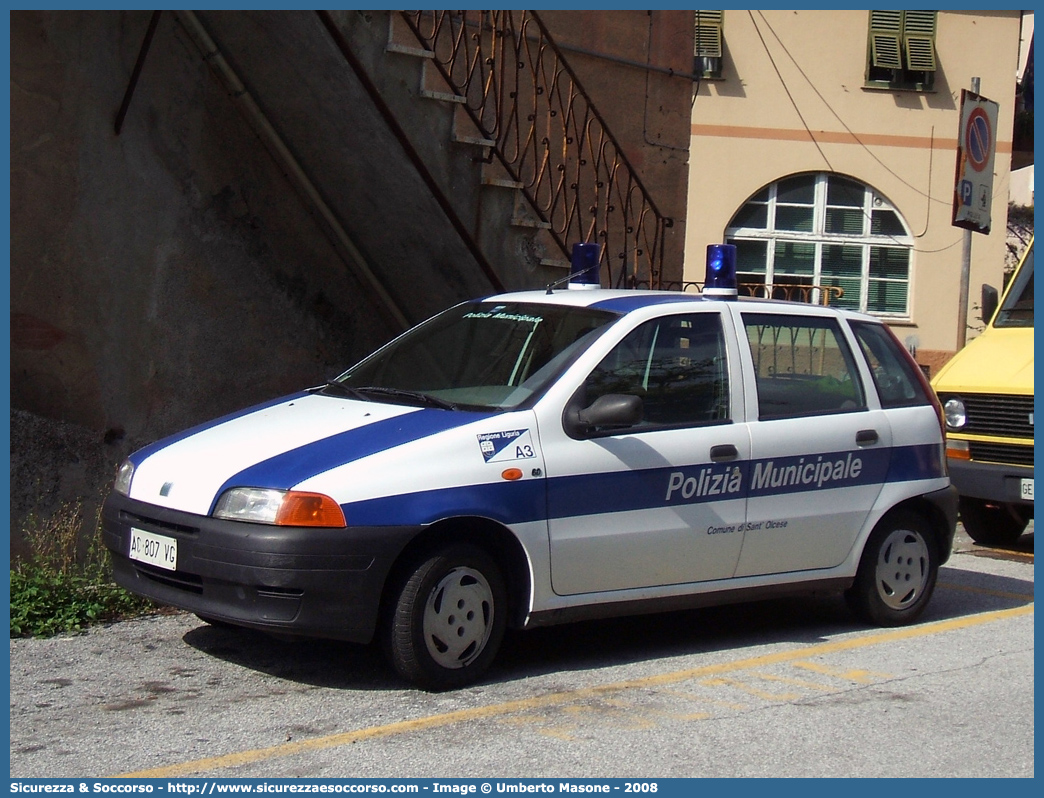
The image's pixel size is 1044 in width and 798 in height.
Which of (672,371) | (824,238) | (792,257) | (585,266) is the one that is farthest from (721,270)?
(824,238)

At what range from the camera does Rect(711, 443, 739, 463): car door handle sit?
6.12m

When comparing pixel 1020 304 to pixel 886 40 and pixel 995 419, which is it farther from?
pixel 886 40

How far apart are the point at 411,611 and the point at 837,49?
73.6 feet

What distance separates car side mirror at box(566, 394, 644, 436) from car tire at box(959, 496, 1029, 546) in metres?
5.46

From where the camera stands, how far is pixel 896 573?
6930mm

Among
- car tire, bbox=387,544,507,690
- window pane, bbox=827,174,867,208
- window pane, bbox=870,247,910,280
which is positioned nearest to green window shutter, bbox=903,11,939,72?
window pane, bbox=827,174,867,208

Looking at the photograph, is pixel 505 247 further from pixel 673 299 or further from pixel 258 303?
pixel 673 299

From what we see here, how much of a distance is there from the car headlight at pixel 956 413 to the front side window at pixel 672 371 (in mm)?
4133

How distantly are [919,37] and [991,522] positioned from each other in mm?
17331

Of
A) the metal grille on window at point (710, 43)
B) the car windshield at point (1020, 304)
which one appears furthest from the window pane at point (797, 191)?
the car windshield at point (1020, 304)

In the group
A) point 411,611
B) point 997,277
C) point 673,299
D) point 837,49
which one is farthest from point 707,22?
point 411,611

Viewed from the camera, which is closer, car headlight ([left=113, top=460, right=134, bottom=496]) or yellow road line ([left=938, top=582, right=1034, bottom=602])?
car headlight ([left=113, top=460, right=134, bottom=496])

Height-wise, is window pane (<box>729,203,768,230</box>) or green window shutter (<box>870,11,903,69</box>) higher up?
green window shutter (<box>870,11,903,69</box>)

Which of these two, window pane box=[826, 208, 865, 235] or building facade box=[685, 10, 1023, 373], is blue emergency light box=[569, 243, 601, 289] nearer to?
building facade box=[685, 10, 1023, 373]
